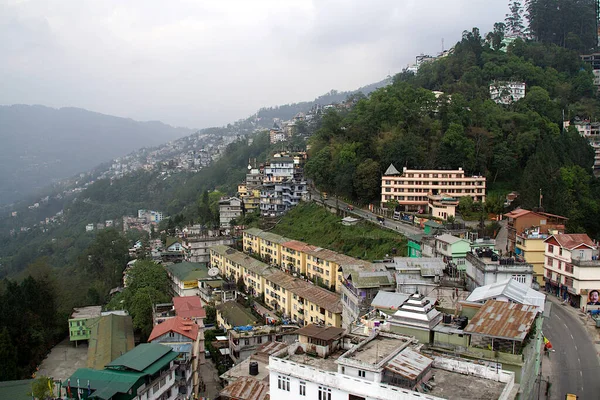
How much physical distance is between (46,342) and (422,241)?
65.9 feet

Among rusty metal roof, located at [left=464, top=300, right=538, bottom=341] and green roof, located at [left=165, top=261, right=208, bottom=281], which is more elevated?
rusty metal roof, located at [left=464, top=300, right=538, bottom=341]

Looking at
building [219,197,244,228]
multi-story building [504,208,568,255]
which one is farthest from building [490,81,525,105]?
building [219,197,244,228]

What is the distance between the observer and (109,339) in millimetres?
24172

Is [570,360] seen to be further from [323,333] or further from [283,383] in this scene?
[283,383]

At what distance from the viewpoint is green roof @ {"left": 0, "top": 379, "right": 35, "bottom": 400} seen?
18.7 metres

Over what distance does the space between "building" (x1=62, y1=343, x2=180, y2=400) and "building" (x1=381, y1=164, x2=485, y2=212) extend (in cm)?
2366

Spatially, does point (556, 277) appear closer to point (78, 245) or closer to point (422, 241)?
point (422, 241)

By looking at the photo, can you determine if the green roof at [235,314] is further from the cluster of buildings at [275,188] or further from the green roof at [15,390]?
the cluster of buildings at [275,188]

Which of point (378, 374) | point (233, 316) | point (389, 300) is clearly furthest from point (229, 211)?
point (378, 374)

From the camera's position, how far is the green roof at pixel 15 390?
1873 centimetres

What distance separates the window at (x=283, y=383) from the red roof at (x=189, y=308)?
10.9 meters

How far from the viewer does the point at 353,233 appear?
34594 mm

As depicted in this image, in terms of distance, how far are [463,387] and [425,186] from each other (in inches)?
1074

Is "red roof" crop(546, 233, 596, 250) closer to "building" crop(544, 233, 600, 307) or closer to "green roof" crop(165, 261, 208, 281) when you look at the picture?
"building" crop(544, 233, 600, 307)
